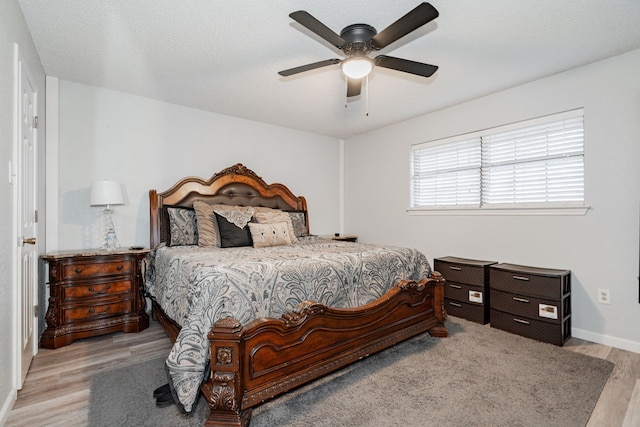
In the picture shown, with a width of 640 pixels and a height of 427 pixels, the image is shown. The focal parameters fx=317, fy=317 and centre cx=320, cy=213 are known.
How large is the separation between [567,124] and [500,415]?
8.81ft

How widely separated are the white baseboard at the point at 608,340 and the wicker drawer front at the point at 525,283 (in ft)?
1.71

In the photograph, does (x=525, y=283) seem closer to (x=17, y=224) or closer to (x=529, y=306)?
(x=529, y=306)

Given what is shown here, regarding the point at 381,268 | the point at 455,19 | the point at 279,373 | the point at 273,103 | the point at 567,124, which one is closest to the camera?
the point at 279,373

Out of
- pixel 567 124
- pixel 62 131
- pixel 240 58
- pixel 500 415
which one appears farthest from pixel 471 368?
pixel 62 131

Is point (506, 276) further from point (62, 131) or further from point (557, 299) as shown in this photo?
point (62, 131)

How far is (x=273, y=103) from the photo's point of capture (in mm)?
3768

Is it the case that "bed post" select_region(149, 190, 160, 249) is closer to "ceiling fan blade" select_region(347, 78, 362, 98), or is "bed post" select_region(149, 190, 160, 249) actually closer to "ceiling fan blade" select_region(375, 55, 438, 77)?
"ceiling fan blade" select_region(347, 78, 362, 98)

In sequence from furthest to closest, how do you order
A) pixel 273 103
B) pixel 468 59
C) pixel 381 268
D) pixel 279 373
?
pixel 273 103 → pixel 468 59 → pixel 381 268 → pixel 279 373

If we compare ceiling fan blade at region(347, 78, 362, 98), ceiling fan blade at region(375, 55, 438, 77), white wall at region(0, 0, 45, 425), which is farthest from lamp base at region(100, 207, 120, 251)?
ceiling fan blade at region(375, 55, 438, 77)

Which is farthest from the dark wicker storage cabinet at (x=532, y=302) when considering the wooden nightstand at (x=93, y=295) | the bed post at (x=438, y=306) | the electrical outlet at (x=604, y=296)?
the wooden nightstand at (x=93, y=295)

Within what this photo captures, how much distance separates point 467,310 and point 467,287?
25 centimetres

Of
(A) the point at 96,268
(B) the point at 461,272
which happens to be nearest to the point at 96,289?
(A) the point at 96,268

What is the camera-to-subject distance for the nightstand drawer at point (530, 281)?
2.73 meters

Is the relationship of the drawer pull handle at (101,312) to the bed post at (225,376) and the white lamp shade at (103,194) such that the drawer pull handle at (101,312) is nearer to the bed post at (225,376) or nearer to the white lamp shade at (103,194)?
the white lamp shade at (103,194)
